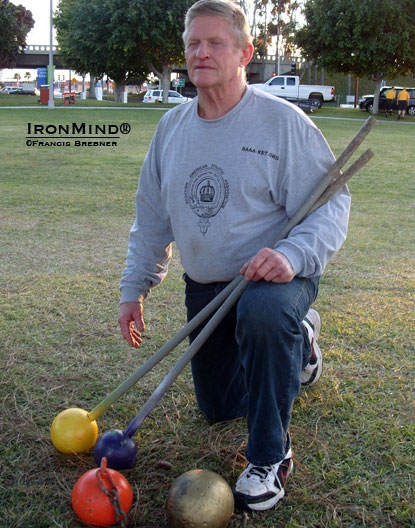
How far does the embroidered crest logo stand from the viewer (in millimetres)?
2455

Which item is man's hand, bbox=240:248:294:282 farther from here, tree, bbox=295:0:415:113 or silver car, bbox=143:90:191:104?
silver car, bbox=143:90:191:104

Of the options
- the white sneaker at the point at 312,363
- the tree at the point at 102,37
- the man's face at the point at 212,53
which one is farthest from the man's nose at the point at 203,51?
the tree at the point at 102,37

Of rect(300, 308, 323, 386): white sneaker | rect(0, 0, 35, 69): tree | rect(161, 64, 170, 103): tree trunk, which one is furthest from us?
rect(0, 0, 35, 69): tree

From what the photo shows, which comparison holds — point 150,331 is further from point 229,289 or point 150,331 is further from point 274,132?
point 274,132

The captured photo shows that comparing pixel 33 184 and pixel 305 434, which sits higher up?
pixel 33 184

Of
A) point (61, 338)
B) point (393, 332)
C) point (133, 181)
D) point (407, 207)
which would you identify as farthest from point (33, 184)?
point (393, 332)

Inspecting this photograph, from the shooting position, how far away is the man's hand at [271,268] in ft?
7.08

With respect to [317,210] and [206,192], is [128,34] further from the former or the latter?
[317,210]

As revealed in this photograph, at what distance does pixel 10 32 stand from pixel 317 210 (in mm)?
57235

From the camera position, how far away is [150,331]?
13.1 feet

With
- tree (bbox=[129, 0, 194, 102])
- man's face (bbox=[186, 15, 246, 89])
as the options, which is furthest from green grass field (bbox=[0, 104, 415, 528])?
tree (bbox=[129, 0, 194, 102])

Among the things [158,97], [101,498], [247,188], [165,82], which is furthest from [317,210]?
[158,97]

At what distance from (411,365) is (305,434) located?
40.8 inches

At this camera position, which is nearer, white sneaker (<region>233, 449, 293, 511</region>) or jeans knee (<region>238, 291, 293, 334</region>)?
jeans knee (<region>238, 291, 293, 334</region>)
